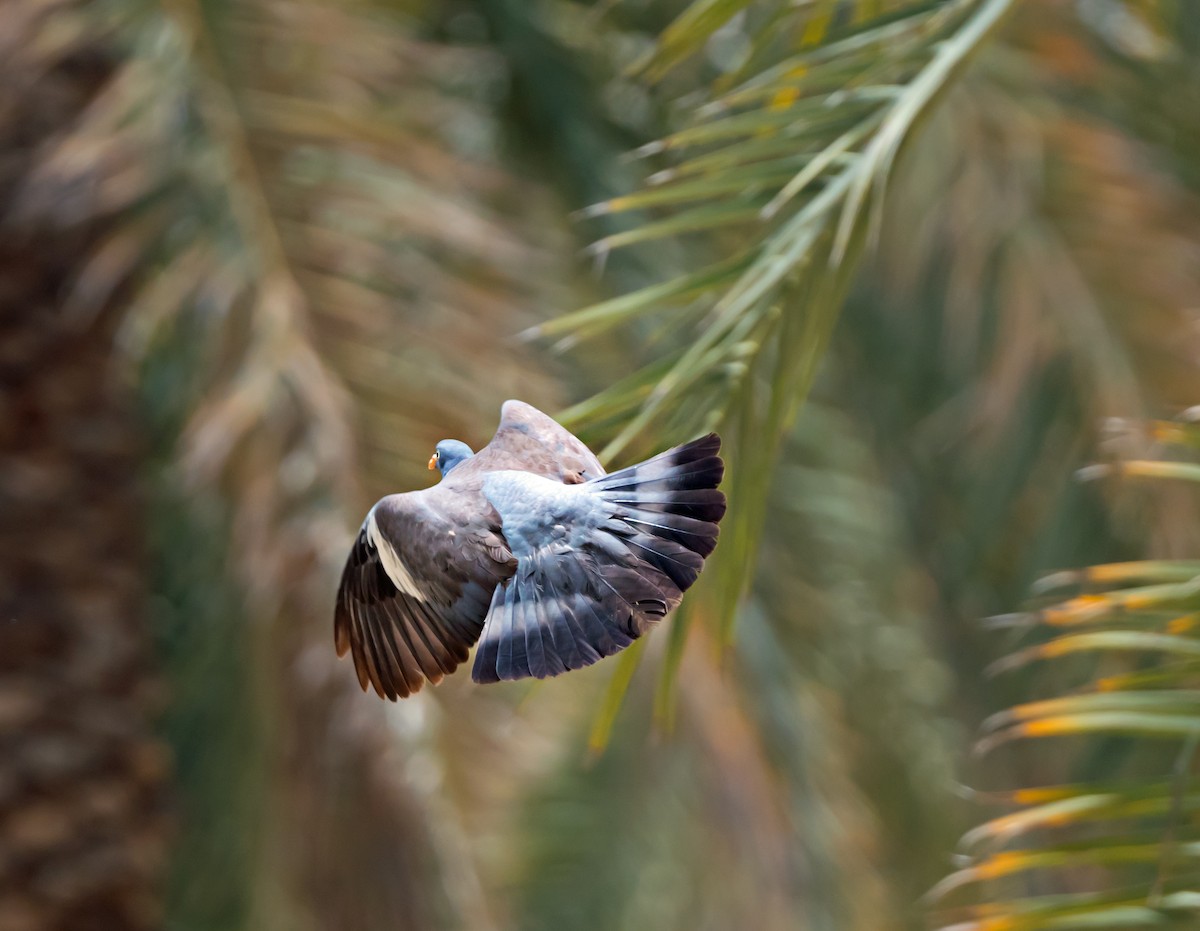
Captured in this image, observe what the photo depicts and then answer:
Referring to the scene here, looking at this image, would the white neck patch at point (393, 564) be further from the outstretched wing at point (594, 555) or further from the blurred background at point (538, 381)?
the blurred background at point (538, 381)

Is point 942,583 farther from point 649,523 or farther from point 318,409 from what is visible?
point 649,523

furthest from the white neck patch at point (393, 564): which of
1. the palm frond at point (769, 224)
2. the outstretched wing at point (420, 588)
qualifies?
the palm frond at point (769, 224)

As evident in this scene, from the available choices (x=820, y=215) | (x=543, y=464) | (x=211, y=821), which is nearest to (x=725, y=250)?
(x=211, y=821)

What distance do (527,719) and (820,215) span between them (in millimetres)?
1262

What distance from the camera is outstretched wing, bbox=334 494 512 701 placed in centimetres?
49

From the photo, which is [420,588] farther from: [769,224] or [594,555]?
[769,224]

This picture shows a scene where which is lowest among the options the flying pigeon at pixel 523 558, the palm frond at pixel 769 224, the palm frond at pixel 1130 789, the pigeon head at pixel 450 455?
the palm frond at pixel 1130 789

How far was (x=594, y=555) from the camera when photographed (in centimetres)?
45

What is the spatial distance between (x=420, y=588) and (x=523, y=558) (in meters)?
0.06

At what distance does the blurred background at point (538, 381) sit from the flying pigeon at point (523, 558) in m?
0.21

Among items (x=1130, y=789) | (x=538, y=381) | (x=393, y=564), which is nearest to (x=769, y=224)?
(x=538, y=381)

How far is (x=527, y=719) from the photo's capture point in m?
2.10

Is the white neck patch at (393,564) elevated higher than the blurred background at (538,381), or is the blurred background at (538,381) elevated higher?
the blurred background at (538,381)

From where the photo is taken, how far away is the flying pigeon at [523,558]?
426 mm
